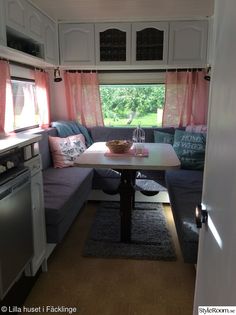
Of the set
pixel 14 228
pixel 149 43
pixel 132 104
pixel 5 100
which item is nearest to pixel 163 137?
pixel 132 104

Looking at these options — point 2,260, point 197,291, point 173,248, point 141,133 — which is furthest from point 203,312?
point 141,133

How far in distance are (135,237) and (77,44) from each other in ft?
8.23

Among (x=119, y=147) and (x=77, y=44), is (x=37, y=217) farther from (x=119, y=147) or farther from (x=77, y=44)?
(x=77, y=44)

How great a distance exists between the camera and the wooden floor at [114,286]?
5.85 feet

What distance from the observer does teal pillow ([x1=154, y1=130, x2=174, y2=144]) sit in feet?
11.8

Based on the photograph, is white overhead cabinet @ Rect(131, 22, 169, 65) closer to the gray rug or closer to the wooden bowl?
the wooden bowl

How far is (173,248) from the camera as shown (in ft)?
8.09

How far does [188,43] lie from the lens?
348 centimetres

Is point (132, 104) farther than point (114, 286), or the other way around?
point (132, 104)

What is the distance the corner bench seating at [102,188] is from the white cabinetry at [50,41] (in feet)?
2.86

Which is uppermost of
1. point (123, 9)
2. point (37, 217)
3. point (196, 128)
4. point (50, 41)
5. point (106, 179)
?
point (123, 9)

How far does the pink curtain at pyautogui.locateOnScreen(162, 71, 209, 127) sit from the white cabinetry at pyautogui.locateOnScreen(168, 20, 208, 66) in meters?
0.24

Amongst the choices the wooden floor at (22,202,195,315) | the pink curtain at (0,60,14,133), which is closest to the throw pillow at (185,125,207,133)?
the wooden floor at (22,202,195,315)

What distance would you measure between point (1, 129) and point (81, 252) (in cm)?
133
